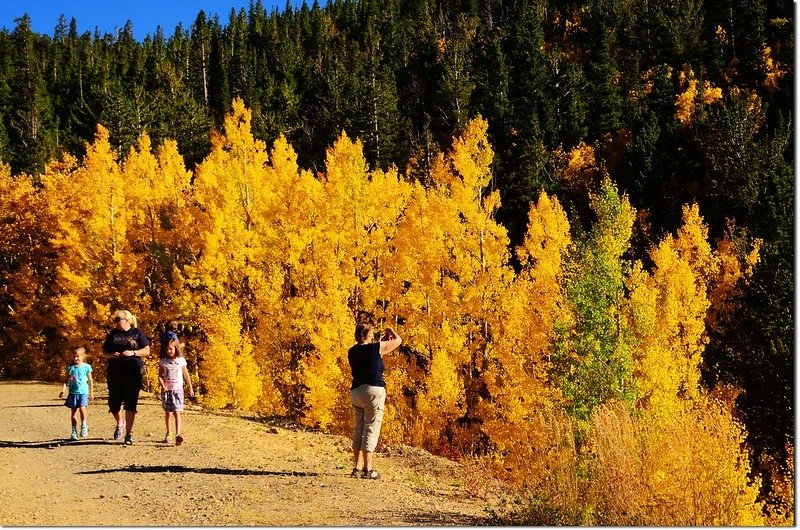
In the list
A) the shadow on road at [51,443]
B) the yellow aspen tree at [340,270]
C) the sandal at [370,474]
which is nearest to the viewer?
the sandal at [370,474]

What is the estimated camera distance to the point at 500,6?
12544 centimetres

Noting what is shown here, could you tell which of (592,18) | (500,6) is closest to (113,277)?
(592,18)

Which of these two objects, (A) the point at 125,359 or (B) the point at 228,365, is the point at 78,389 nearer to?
(A) the point at 125,359

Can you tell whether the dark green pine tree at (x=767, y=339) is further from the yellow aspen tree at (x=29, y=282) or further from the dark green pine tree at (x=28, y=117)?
the dark green pine tree at (x=28, y=117)

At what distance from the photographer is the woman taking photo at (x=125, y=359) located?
11328 millimetres

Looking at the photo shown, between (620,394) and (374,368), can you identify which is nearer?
(374,368)

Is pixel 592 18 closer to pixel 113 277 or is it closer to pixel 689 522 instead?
pixel 113 277

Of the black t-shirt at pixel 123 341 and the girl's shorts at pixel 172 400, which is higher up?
the black t-shirt at pixel 123 341

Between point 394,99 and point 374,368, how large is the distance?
67850mm

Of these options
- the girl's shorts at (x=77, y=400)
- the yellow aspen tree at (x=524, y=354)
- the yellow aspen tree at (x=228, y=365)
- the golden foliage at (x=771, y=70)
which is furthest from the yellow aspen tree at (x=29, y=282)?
the golden foliage at (x=771, y=70)

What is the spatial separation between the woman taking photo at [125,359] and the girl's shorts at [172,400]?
0.42 meters

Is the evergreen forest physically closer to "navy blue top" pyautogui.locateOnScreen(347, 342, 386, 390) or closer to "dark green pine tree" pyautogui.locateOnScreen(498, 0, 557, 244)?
"navy blue top" pyautogui.locateOnScreen(347, 342, 386, 390)

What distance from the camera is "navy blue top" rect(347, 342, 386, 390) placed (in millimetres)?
9414

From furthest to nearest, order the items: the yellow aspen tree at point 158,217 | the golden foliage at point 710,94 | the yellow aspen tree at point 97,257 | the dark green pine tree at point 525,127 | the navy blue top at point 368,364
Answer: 1. the golden foliage at point 710,94
2. the dark green pine tree at point 525,127
3. the yellow aspen tree at point 97,257
4. the yellow aspen tree at point 158,217
5. the navy blue top at point 368,364
